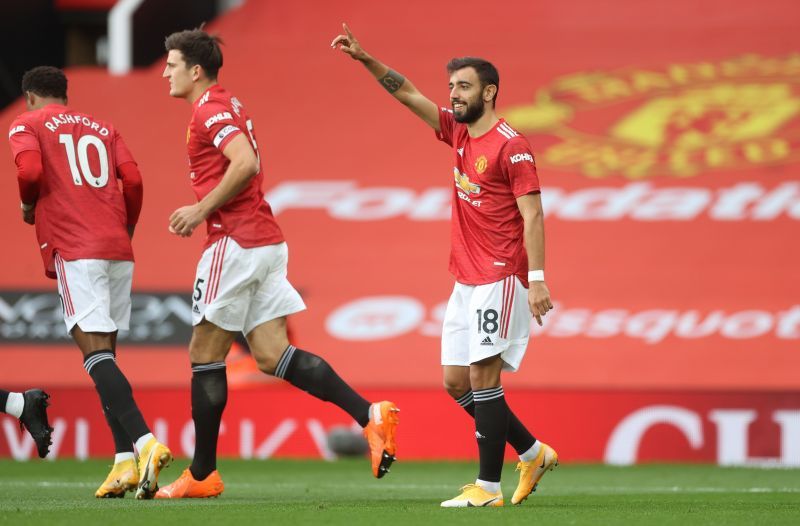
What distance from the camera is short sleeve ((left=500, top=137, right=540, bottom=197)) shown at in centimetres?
557

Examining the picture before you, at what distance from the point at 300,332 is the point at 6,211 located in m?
2.77

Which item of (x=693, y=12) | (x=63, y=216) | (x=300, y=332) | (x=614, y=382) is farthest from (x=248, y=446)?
(x=693, y=12)

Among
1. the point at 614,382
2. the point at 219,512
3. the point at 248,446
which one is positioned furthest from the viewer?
the point at 614,382

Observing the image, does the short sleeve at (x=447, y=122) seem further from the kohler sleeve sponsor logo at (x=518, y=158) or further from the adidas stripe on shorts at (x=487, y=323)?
the adidas stripe on shorts at (x=487, y=323)

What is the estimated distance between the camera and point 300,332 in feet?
35.2

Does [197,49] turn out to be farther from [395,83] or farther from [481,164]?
[481,164]

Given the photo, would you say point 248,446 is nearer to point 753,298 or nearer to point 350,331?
point 350,331

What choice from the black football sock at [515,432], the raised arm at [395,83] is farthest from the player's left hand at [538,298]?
the raised arm at [395,83]

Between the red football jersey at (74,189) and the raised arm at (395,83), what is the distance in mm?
1133

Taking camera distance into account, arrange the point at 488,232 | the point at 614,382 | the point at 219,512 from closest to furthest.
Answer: the point at 219,512
the point at 488,232
the point at 614,382

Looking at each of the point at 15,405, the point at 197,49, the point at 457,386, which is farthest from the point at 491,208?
the point at 15,405

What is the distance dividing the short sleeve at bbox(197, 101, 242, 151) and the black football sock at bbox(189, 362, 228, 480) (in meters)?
0.93

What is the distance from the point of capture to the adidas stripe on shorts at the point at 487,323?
562 centimetres

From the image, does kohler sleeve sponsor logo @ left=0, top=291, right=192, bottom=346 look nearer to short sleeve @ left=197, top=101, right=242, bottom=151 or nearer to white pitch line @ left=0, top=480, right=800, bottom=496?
white pitch line @ left=0, top=480, right=800, bottom=496
